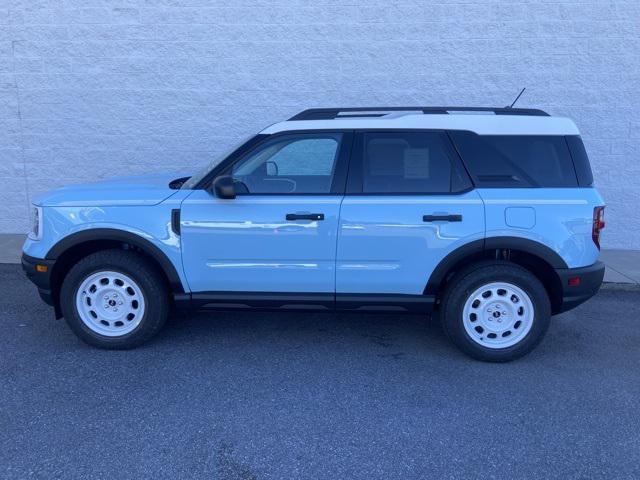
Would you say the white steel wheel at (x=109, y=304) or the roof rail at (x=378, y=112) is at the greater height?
the roof rail at (x=378, y=112)

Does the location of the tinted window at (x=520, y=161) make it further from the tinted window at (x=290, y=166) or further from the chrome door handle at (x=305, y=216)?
the chrome door handle at (x=305, y=216)

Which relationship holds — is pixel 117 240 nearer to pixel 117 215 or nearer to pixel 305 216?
pixel 117 215

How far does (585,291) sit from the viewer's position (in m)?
4.28

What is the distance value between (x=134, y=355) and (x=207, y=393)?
925 mm

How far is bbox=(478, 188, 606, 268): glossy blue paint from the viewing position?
13.5 ft

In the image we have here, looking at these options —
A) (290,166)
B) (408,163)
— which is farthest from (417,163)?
(290,166)

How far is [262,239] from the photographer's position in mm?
4273

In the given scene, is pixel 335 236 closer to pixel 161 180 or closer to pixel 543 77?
pixel 161 180

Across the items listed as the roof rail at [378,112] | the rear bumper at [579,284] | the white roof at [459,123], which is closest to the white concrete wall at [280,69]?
the roof rail at [378,112]

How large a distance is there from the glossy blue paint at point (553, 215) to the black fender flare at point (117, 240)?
240cm

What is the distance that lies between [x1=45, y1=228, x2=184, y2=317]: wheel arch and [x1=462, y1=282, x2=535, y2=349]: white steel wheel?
2238 millimetres

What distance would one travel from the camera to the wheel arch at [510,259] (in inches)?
164

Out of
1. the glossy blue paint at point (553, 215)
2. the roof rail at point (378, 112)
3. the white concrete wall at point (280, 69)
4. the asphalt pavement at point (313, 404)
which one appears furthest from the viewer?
the white concrete wall at point (280, 69)

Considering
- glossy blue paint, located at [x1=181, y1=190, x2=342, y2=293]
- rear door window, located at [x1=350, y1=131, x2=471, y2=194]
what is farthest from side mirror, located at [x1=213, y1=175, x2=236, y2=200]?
rear door window, located at [x1=350, y1=131, x2=471, y2=194]
